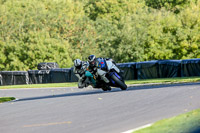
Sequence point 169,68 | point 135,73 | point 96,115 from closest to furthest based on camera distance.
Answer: point 96,115, point 169,68, point 135,73

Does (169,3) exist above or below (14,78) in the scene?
above

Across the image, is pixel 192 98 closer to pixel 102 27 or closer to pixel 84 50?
pixel 84 50

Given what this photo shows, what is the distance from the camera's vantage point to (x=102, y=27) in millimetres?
73188

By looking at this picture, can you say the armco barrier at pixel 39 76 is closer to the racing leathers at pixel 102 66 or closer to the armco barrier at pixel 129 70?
the armco barrier at pixel 129 70

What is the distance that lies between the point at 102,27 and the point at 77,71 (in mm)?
56979

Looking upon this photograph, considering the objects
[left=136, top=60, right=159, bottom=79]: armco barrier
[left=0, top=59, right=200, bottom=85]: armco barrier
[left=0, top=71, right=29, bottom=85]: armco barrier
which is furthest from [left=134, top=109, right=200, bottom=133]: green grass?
[left=0, top=71, right=29, bottom=85]: armco barrier

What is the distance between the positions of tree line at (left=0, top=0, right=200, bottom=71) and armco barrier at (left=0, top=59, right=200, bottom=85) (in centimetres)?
1568

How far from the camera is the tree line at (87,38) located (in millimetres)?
55562

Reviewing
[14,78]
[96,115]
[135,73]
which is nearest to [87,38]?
[14,78]

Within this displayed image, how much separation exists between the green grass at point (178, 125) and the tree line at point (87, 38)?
46.7m

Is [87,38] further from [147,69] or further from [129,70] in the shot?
[147,69]

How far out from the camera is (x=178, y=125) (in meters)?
7.11

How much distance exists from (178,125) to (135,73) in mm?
25435

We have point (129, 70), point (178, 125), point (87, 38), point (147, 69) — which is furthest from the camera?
point (87, 38)
